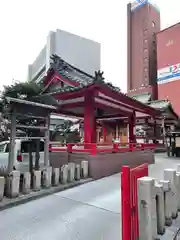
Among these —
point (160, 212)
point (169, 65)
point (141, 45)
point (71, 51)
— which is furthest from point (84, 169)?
point (71, 51)

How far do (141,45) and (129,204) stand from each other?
134 ft

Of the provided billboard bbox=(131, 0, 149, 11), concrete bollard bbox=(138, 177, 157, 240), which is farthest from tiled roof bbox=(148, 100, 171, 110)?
billboard bbox=(131, 0, 149, 11)

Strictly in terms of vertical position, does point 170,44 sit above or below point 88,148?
above

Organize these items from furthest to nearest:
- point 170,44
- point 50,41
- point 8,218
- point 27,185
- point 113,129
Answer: point 50,41 < point 170,44 < point 113,129 < point 27,185 < point 8,218

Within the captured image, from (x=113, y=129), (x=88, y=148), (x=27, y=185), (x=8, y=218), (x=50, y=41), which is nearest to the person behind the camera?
(x=8, y=218)

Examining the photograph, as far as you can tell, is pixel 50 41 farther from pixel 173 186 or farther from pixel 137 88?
pixel 173 186

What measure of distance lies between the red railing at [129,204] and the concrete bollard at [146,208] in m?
0.07

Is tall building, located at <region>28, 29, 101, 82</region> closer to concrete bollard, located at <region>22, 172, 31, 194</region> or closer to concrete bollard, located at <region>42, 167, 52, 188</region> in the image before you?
concrete bollard, located at <region>42, 167, 52, 188</region>

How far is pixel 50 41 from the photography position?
166 feet

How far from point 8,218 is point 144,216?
9.14 feet

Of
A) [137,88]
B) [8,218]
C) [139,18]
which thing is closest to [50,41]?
[139,18]

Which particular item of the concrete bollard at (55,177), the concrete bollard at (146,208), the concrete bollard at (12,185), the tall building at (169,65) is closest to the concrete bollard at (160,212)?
the concrete bollard at (146,208)

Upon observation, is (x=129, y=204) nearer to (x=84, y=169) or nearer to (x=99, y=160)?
(x=84, y=169)

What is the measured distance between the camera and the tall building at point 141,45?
38.2m
